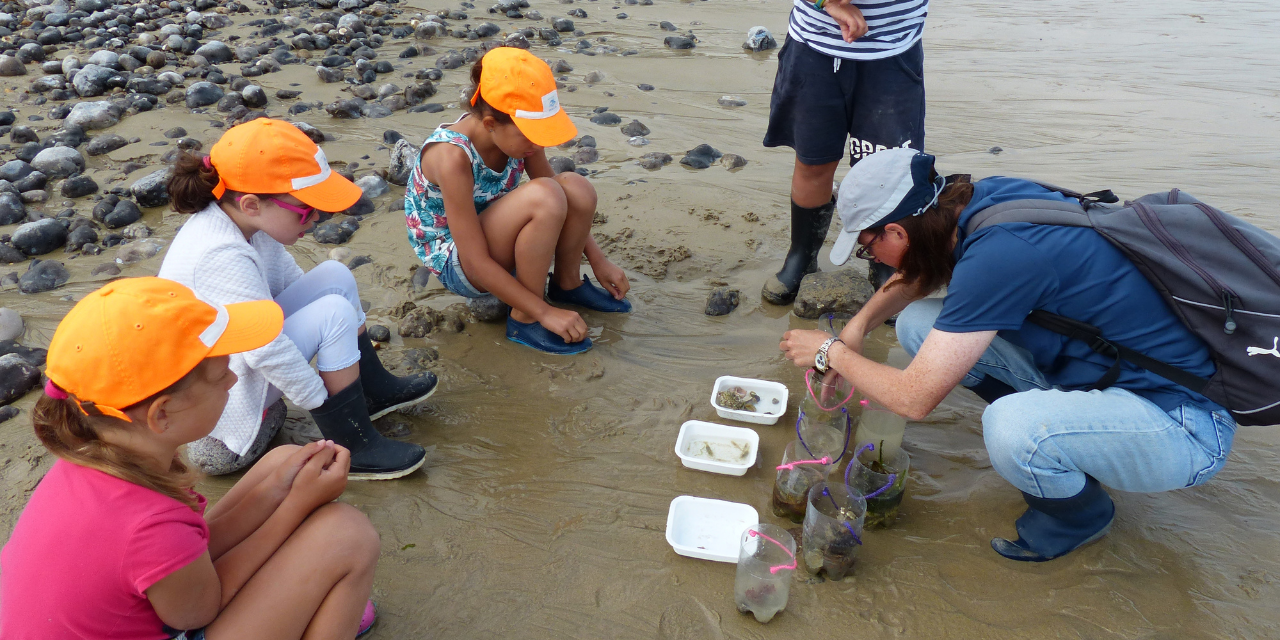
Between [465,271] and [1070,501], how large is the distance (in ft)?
8.62

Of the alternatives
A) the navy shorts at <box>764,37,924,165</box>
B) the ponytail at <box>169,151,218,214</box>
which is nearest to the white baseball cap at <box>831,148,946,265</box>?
the navy shorts at <box>764,37,924,165</box>

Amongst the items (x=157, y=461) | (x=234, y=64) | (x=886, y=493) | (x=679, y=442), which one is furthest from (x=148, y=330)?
(x=234, y=64)

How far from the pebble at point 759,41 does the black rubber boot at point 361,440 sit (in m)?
5.86

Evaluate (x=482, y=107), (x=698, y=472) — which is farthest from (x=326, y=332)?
(x=698, y=472)

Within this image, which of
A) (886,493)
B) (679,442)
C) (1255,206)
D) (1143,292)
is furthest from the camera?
(1255,206)

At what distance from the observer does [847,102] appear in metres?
3.74

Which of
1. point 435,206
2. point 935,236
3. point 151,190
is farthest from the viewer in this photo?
point 151,190

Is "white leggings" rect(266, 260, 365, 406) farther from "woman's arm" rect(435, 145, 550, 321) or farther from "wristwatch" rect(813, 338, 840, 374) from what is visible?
"wristwatch" rect(813, 338, 840, 374)

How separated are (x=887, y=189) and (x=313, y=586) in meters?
1.98

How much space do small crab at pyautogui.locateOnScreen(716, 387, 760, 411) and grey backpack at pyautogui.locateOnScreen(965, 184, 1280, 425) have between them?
1271 millimetres

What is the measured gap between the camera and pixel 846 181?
8.10ft

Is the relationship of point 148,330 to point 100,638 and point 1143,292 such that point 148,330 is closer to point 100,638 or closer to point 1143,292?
point 100,638

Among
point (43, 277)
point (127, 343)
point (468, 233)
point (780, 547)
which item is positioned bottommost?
point (43, 277)

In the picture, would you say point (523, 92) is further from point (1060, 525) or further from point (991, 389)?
point (1060, 525)
